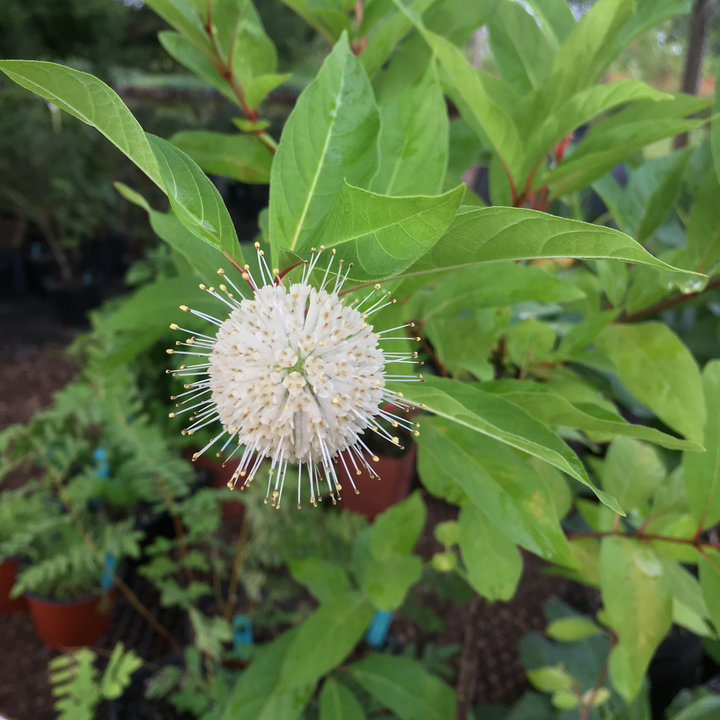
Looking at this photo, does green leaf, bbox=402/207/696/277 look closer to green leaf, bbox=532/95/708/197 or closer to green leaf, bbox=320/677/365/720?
green leaf, bbox=532/95/708/197

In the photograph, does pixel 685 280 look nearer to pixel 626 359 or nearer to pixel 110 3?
pixel 626 359

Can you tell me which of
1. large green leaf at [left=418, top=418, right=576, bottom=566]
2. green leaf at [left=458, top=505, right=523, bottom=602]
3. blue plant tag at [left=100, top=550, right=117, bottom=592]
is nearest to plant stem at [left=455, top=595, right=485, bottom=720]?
green leaf at [left=458, top=505, right=523, bottom=602]

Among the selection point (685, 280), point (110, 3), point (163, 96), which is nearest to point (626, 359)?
point (685, 280)

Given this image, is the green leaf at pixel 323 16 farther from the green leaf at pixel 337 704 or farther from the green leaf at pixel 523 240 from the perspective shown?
the green leaf at pixel 337 704

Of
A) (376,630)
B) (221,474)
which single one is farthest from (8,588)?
(376,630)

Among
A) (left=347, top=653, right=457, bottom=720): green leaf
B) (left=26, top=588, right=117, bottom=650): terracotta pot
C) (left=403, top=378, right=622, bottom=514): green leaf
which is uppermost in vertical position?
(left=403, top=378, right=622, bottom=514): green leaf

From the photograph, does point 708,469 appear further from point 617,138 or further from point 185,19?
point 185,19
